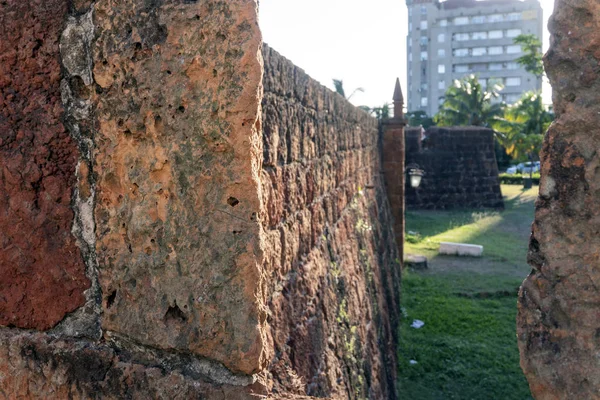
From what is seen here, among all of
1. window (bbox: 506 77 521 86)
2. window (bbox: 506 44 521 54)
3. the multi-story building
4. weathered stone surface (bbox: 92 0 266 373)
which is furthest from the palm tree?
weathered stone surface (bbox: 92 0 266 373)

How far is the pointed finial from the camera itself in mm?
10005

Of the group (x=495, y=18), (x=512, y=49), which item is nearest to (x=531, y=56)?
(x=512, y=49)

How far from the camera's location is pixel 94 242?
1521 mm

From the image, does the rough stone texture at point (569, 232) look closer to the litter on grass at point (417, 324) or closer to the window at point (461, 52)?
the litter on grass at point (417, 324)

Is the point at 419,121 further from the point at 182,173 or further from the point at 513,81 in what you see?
the point at 182,173

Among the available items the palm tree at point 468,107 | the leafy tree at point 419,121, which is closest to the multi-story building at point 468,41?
the leafy tree at point 419,121

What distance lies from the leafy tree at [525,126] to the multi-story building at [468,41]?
30.3 metres

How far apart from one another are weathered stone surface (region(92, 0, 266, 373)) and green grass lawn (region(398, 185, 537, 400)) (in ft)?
13.5

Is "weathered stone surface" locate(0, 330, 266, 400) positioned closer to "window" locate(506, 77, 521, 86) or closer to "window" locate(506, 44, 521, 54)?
"window" locate(506, 77, 521, 86)

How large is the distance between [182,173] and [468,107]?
107 ft

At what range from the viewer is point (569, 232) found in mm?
1115

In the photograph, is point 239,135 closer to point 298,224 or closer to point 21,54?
point 21,54

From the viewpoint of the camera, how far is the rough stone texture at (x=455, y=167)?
17484 millimetres

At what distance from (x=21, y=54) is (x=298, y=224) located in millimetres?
1569
